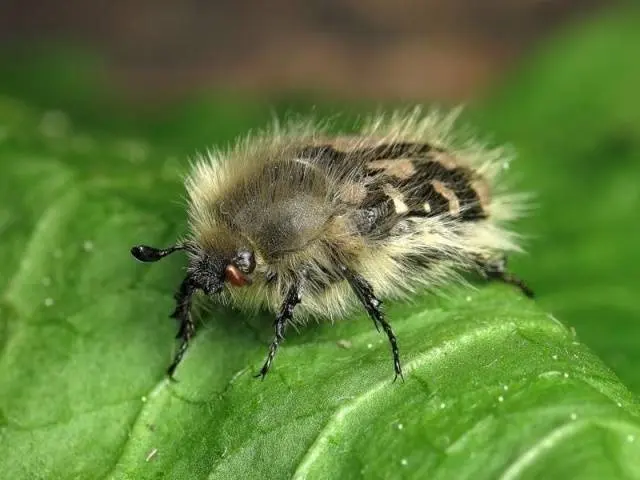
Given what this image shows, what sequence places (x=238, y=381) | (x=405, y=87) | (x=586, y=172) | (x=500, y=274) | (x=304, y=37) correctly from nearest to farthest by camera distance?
(x=238, y=381) < (x=500, y=274) < (x=586, y=172) < (x=405, y=87) < (x=304, y=37)

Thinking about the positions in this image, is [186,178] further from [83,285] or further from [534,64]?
[534,64]

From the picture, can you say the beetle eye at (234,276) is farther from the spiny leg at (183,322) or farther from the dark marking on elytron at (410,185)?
the dark marking on elytron at (410,185)

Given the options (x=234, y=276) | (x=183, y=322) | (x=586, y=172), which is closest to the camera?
(x=234, y=276)

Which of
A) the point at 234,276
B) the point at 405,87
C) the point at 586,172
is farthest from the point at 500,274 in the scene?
the point at 405,87

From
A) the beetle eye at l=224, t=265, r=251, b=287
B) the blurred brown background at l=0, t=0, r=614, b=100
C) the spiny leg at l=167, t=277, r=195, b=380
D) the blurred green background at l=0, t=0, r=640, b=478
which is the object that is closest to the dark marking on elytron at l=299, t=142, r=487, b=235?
the beetle eye at l=224, t=265, r=251, b=287

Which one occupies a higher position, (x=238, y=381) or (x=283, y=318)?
(x=283, y=318)

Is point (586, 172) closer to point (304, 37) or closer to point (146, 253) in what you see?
point (146, 253)

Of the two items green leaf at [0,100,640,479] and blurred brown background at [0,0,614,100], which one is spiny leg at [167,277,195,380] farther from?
blurred brown background at [0,0,614,100]
